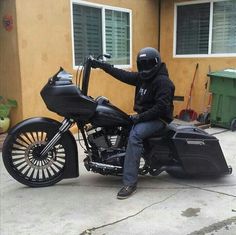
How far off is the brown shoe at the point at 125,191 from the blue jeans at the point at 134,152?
43 millimetres

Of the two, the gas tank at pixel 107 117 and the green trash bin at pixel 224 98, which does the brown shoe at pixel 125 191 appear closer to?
the gas tank at pixel 107 117

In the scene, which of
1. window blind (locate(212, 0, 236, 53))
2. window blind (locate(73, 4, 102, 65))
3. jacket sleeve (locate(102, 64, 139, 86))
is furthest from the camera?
window blind (locate(212, 0, 236, 53))

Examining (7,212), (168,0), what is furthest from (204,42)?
(7,212)

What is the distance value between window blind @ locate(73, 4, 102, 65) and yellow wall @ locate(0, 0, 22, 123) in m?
1.39

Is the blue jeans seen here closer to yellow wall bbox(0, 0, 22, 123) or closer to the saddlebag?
the saddlebag

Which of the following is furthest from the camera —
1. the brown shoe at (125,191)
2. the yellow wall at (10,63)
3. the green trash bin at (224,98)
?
the green trash bin at (224,98)

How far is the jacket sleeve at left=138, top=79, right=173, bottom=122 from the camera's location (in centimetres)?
391

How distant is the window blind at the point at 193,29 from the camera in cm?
879

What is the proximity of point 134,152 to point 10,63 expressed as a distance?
333 cm

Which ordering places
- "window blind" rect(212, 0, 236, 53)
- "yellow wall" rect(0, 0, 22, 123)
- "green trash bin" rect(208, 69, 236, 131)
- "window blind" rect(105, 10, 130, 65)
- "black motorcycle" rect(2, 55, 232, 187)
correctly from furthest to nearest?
"window blind" rect(212, 0, 236, 53) → "window blind" rect(105, 10, 130, 65) → "green trash bin" rect(208, 69, 236, 131) → "yellow wall" rect(0, 0, 22, 123) → "black motorcycle" rect(2, 55, 232, 187)

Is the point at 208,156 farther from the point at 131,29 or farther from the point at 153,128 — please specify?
the point at 131,29

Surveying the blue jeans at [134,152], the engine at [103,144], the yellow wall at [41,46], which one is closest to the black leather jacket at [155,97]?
the blue jeans at [134,152]

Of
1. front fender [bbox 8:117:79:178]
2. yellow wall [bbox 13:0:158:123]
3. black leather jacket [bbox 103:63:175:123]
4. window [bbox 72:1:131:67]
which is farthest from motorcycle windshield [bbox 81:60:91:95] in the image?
window [bbox 72:1:131:67]

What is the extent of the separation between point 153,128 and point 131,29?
4981 mm
